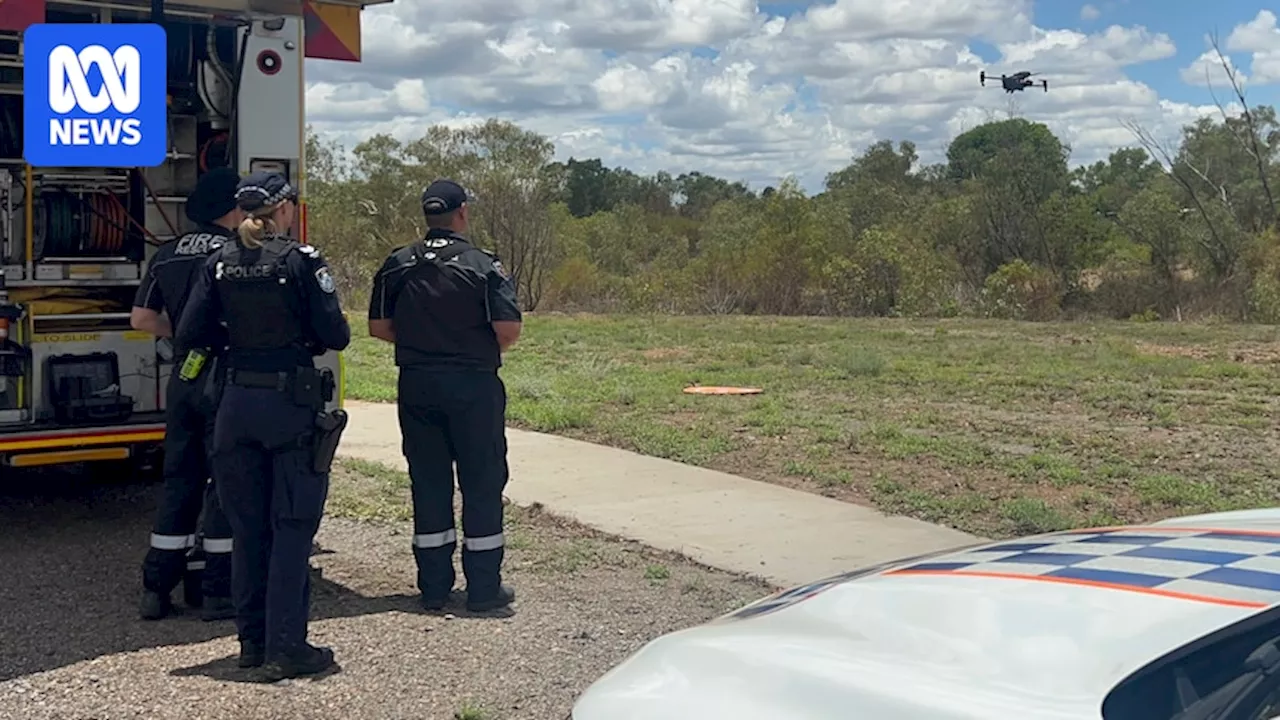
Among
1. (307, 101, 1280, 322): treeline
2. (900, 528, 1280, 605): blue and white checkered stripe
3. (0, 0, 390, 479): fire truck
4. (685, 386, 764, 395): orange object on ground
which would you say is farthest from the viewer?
(307, 101, 1280, 322): treeline

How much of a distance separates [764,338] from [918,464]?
11.0 metres

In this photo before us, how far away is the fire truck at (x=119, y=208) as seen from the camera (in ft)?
23.4

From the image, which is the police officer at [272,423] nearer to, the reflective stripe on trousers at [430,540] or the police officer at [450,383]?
the police officer at [450,383]

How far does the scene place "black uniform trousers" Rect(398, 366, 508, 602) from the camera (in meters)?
6.31

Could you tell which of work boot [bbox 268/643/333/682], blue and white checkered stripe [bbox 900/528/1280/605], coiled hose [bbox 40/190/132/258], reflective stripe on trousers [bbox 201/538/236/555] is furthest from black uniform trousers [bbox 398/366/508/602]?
blue and white checkered stripe [bbox 900/528/1280/605]

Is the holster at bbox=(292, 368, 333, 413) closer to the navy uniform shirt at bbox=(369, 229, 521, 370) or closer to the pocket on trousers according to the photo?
the pocket on trousers

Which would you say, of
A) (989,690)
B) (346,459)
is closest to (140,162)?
(346,459)

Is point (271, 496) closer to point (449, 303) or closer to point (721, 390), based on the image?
point (449, 303)

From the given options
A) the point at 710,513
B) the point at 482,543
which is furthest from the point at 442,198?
the point at 710,513

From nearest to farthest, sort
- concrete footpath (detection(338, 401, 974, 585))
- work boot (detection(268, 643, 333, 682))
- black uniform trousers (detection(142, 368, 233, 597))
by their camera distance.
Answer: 1. work boot (detection(268, 643, 333, 682))
2. black uniform trousers (detection(142, 368, 233, 597))
3. concrete footpath (detection(338, 401, 974, 585))

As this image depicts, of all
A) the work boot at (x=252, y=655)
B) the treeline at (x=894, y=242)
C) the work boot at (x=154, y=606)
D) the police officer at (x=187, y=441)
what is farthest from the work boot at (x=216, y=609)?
the treeline at (x=894, y=242)

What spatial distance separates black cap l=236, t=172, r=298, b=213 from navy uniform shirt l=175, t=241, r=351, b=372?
19 centimetres

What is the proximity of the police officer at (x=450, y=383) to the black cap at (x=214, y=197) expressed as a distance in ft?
2.43

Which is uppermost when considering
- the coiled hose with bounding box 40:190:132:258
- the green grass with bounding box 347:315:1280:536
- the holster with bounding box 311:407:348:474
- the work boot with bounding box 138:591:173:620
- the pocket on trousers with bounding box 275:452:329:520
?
the coiled hose with bounding box 40:190:132:258
